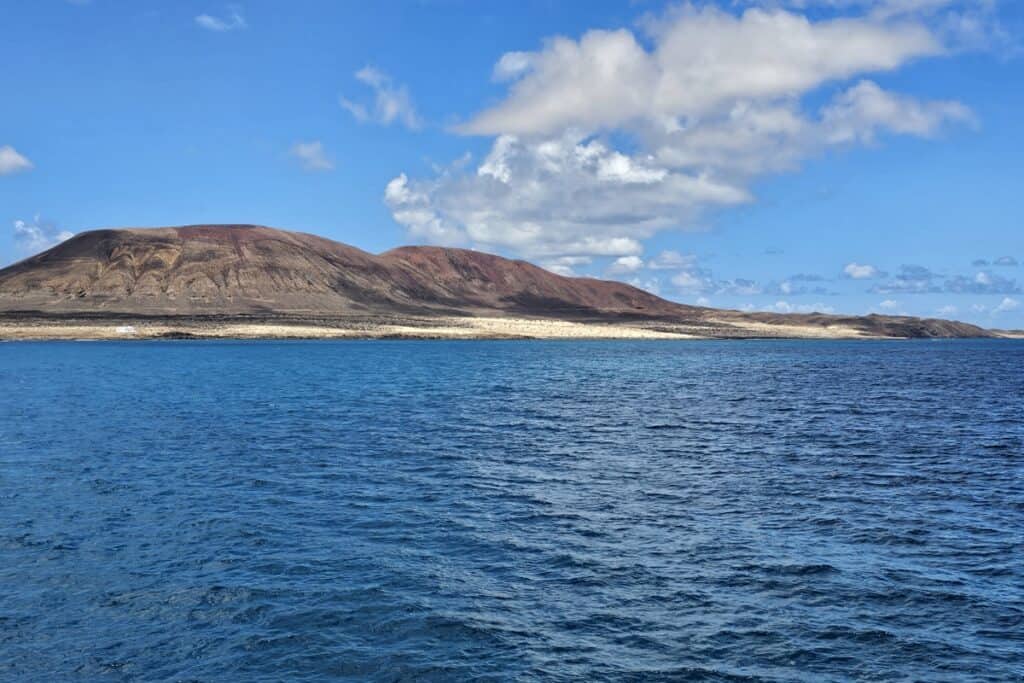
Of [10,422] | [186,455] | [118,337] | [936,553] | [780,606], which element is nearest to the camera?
[780,606]

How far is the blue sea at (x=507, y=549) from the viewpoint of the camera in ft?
52.0

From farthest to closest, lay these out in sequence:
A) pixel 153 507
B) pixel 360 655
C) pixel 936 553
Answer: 1. pixel 153 507
2. pixel 936 553
3. pixel 360 655

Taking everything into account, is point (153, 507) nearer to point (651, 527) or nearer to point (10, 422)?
point (651, 527)

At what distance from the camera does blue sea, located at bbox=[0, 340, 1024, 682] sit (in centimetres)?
1584

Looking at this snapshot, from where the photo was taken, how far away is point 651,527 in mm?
25078

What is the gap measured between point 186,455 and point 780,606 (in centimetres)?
2943

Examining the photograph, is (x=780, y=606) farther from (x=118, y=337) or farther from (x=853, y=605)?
(x=118, y=337)

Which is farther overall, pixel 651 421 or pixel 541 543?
pixel 651 421

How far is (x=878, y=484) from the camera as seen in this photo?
105 ft

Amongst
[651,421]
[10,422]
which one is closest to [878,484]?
[651,421]

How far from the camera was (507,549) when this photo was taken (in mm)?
22797

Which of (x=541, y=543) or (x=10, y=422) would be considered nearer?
(x=541, y=543)

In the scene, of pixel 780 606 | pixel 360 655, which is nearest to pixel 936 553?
pixel 780 606

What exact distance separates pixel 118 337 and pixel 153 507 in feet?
585
